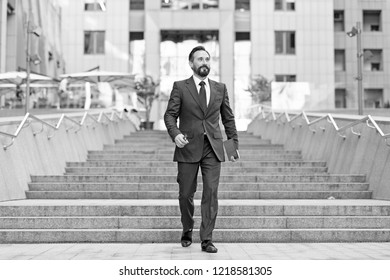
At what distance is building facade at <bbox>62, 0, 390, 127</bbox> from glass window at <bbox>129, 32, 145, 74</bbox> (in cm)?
7

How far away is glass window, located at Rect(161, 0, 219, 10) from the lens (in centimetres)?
4166

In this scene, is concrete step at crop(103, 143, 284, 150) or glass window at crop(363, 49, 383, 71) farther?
glass window at crop(363, 49, 383, 71)

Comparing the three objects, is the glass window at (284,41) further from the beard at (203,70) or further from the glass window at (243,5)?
the beard at (203,70)

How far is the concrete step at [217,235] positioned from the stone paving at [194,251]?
0.63 feet

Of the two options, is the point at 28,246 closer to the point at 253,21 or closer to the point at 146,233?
the point at 146,233

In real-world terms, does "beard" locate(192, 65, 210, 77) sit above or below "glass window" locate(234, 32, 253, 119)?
below

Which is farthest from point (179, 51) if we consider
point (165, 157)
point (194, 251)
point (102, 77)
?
point (194, 251)

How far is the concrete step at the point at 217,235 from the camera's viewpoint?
6.82m

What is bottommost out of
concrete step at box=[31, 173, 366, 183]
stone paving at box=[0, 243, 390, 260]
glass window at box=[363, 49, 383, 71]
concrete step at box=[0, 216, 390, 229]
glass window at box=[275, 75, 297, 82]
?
stone paving at box=[0, 243, 390, 260]

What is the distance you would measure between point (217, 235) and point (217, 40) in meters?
36.1

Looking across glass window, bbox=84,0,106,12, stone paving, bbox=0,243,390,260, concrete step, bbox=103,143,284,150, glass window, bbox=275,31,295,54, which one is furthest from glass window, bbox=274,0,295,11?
stone paving, bbox=0,243,390,260

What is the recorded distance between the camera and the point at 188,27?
41.2 metres

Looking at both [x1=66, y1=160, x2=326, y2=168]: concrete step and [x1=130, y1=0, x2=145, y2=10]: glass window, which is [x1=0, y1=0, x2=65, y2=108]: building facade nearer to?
[x1=130, y1=0, x2=145, y2=10]: glass window
